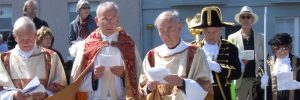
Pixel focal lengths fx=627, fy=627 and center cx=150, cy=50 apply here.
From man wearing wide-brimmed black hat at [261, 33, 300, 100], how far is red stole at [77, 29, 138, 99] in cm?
223

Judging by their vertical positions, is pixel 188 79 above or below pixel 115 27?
below

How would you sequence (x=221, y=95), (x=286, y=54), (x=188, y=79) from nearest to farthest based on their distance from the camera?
1. (x=188, y=79)
2. (x=221, y=95)
3. (x=286, y=54)

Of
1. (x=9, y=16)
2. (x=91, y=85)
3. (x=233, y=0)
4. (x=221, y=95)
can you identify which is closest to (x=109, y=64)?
(x=91, y=85)

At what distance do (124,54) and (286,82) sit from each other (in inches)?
103

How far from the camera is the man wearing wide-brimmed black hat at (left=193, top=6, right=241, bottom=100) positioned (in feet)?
21.1

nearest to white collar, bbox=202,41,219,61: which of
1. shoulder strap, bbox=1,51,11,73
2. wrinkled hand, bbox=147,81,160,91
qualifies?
wrinkled hand, bbox=147,81,160,91

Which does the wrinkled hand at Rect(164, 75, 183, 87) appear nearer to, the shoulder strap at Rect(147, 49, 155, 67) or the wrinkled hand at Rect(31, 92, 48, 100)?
the shoulder strap at Rect(147, 49, 155, 67)

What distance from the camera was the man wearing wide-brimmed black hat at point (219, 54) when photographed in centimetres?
644

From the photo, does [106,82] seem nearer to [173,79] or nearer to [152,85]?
[152,85]

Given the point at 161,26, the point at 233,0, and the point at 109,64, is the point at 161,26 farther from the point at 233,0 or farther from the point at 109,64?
the point at 233,0

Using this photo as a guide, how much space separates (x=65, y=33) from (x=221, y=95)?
1200cm

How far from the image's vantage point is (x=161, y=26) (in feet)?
17.8

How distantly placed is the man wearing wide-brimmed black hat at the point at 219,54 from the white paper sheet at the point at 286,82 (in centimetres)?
140

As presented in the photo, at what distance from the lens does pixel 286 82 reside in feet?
25.5
